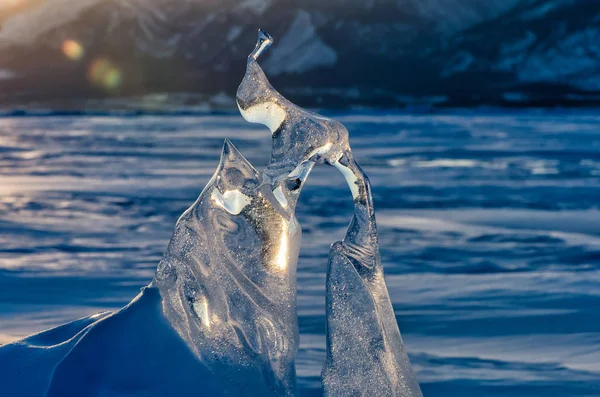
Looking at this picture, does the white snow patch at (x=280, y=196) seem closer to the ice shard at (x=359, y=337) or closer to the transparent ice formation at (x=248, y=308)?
the transparent ice formation at (x=248, y=308)

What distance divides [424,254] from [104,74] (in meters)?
171

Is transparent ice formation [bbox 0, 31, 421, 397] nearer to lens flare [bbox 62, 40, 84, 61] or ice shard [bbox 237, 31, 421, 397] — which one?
ice shard [bbox 237, 31, 421, 397]

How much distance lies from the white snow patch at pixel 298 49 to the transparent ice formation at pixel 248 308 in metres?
165

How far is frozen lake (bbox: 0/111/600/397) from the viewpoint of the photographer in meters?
5.11

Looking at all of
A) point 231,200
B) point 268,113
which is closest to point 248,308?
point 231,200

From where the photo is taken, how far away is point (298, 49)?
17612cm

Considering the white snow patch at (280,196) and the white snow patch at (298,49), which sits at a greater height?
the white snow patch at (298,49)

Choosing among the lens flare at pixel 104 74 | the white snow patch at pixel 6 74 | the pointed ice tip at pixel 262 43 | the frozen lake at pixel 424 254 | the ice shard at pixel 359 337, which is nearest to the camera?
the ice shard at pixel 359 337

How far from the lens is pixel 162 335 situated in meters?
3.39

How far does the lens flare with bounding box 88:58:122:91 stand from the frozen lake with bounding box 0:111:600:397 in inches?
5402

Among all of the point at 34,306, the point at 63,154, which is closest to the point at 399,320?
the point at 34,306

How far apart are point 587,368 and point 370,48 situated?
186 m

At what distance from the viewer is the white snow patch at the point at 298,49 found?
172375mm

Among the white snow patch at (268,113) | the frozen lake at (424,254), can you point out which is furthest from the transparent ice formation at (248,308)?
the frozen lake at (424,254)
